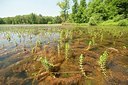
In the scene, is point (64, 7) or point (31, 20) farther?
point (31, 20)

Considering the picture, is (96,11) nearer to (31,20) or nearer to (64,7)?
(64,7)

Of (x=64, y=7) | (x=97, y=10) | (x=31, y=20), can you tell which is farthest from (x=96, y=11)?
(x=31, y=20)

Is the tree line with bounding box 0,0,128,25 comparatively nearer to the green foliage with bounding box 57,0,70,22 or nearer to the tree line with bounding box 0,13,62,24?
the green foliage with bounding box 57,0,70,22

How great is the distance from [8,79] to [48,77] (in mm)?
1151

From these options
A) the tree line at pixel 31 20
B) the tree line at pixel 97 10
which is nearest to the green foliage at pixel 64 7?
the tree line at pixel 97 10

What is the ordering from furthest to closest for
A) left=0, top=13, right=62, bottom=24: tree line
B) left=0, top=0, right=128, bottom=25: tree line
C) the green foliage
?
left=0, top=13, right=62, bottom=24: tree line, the green foliage, left=0, top=0, right=128, bottom=25: tree line

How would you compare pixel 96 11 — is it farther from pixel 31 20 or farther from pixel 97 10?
pixel 31 20

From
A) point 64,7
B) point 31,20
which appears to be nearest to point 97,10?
point 64,7

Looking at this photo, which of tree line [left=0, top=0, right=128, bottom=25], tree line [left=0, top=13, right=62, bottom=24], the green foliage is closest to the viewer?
tree line [left=0, top=0, right=128, bottom=25]

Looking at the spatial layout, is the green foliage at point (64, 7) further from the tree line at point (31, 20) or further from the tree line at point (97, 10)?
the tree line at point (31, 20)

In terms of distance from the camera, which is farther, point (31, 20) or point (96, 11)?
point (31, 20)

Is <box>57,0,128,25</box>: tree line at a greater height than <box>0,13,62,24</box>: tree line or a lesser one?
greater

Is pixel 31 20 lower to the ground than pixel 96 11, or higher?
lower

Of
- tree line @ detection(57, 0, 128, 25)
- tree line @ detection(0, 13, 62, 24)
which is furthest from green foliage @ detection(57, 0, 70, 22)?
tree line @ detection(0, 13, 62, 24)
